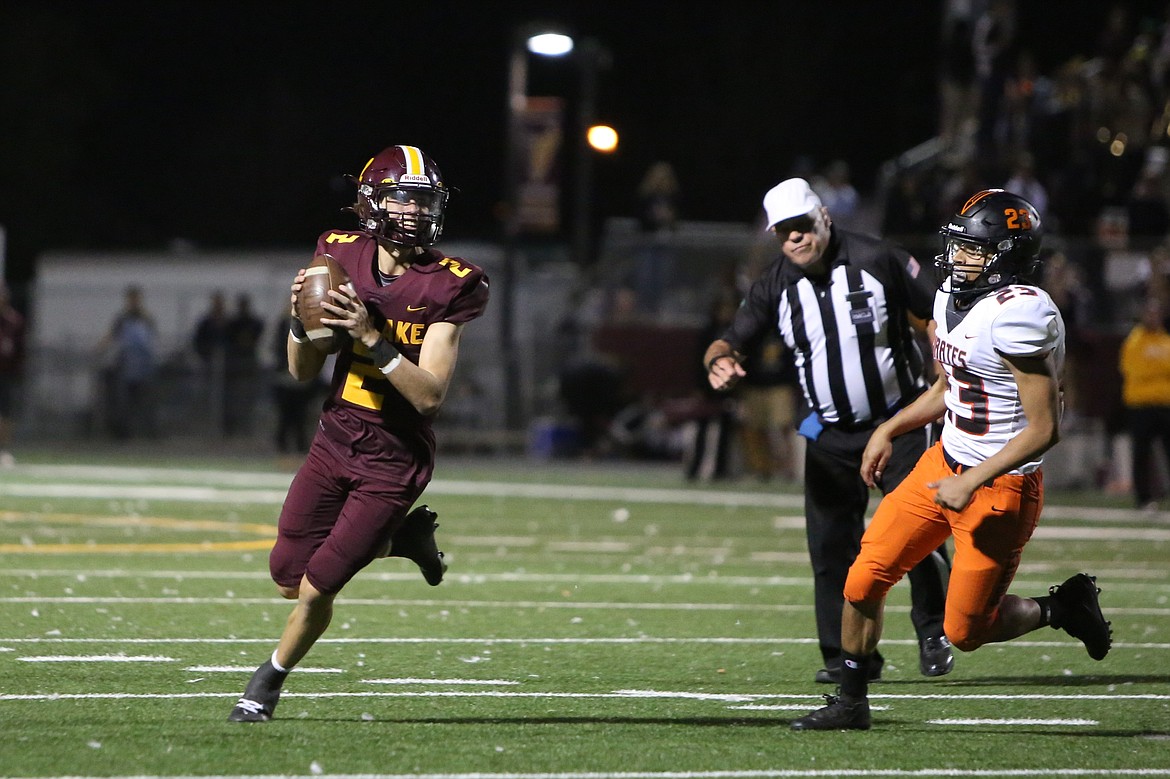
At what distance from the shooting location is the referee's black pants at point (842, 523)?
Answer: 7215 mm

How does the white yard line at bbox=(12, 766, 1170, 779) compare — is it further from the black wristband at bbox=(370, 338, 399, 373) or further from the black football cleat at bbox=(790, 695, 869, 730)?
the black wristband at bbox=(370, 338, 399, 373)

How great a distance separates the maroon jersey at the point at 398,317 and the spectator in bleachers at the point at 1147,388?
31.7 ft

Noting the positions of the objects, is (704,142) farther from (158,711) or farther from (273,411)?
(158,711)

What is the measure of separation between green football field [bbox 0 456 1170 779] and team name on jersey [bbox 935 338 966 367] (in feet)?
3.92

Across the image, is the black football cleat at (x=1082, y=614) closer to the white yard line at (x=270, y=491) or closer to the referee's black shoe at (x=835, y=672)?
the referee's black shoe at (x=835, y=672)

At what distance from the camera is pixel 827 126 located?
175ft

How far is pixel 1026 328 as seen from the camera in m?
5.81

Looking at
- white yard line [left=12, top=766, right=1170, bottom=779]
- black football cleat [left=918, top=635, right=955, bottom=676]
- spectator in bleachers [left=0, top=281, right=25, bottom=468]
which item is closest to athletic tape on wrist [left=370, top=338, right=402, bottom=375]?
white yard line [left=12, top=766, right=1170, bottom=779]

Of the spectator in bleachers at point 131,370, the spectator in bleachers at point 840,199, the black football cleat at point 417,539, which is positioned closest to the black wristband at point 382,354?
the black football cleat at point 417,539

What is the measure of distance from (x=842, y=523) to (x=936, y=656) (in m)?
0.63

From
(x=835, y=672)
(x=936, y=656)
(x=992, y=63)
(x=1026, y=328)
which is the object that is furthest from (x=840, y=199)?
(x=1026, y=328)

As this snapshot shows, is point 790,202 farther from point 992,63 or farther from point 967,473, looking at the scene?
point 992,63

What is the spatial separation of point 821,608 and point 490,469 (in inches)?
508

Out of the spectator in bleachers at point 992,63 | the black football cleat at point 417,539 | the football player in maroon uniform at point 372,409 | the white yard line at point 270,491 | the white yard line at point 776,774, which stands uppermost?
the spectator in bleachers at point 992,63
